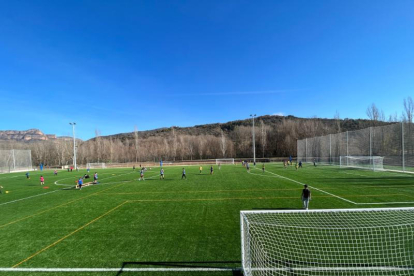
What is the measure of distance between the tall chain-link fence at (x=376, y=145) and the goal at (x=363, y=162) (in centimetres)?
72

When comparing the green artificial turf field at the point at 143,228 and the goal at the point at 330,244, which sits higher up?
the goal at the point at 330,244

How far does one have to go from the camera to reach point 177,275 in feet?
18.8

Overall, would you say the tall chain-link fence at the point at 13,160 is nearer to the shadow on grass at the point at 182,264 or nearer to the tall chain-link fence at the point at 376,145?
the shadow on grass at the point at 182,264

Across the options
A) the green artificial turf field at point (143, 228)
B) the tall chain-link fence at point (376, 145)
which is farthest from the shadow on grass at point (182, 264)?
the tall chain-link fence at point (376, 145)

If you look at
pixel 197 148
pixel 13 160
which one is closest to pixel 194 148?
pixel 197 148

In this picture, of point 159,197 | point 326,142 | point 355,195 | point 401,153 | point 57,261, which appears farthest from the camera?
point 326,142

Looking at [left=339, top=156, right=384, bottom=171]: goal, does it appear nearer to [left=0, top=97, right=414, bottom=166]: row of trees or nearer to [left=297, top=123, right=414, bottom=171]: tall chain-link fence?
[left=297, top=123, right=414, bottom=171]: tall chain-link fence

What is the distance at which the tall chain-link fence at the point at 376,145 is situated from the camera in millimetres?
25906

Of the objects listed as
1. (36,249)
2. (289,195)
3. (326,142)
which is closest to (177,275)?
(36,249)

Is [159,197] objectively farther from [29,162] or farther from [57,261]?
[29,162]

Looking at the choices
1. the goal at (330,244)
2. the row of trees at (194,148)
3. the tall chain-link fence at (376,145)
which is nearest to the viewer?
the goal at (330,244)

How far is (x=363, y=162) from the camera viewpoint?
33250mm

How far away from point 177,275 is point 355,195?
13.9 meters

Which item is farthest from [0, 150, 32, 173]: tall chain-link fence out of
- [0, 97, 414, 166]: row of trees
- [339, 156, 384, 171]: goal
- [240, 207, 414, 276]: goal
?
[339, 156, 384, 171]: goal
